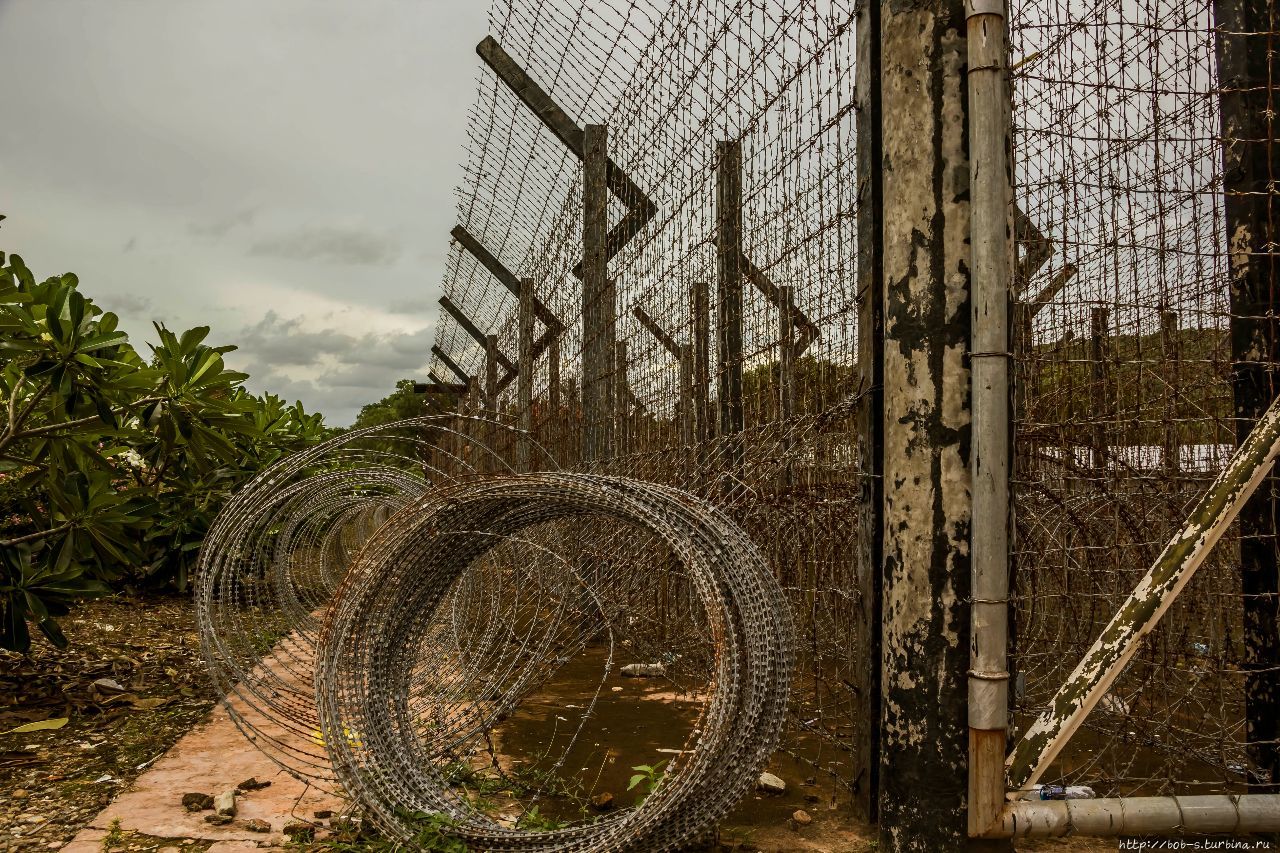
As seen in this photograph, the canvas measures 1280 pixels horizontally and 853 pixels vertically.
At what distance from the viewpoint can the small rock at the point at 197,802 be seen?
10.4 ft

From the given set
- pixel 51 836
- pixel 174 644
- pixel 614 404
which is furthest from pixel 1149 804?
pixel 174 644

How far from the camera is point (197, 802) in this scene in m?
3.20

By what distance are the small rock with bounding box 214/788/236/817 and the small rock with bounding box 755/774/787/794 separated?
5.93 feet

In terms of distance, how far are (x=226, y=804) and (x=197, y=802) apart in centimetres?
15

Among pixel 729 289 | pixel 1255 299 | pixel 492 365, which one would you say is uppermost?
pixel 492 365

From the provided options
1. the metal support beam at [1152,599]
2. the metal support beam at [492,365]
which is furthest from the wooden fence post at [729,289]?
the metal support beam at [492,365]

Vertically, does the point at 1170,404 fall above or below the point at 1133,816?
above

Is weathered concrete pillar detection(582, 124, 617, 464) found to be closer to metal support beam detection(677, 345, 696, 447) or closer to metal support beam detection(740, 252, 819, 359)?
metal support beam detection(677, 345, 696, 447)

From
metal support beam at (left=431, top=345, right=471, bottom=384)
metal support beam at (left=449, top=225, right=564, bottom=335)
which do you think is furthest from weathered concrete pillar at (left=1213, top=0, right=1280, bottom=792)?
metal support beam at (left=431, top=345, right=471, bottom=384)

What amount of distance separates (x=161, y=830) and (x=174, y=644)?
3871mm

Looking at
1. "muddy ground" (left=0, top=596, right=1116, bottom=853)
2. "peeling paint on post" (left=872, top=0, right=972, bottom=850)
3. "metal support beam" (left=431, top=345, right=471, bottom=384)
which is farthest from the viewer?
"metal support beam" (left=431, top=345, right=471, bottom=384)

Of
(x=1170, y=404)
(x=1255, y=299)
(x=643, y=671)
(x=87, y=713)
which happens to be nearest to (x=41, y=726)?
(x=87, y=713)

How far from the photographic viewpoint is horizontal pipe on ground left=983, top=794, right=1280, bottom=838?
2252 mm

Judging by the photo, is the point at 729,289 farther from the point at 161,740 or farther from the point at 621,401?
the point at 161,740
